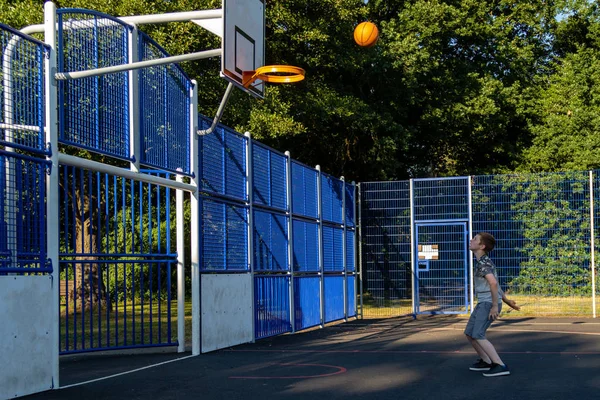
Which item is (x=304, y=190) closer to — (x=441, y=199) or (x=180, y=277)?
(x=441, y=199)

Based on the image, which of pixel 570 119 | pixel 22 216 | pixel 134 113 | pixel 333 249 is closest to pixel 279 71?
pixel 134 113

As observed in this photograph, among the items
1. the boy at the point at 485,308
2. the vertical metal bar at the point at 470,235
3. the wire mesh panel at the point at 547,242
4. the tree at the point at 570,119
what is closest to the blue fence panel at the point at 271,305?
the boy at the point at 485,308

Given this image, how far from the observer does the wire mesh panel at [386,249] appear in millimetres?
21781

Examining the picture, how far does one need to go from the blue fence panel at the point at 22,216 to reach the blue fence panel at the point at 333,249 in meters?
10.7

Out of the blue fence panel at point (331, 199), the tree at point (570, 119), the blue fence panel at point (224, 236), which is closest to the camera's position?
the blue fence panel at point (224, 236)

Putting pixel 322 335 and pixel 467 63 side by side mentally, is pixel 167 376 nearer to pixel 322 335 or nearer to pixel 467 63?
pixel 322 335

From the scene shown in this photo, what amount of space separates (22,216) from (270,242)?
24.5 feet

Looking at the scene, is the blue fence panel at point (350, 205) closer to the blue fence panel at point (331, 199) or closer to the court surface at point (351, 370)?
the blue fence panel at point (331, 199)

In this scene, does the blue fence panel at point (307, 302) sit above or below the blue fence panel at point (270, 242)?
below

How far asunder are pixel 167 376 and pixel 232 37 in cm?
507

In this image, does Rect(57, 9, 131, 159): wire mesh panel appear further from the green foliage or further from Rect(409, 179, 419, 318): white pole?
the green foliage

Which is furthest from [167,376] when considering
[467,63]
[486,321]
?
[467,63]

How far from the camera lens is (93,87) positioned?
10.6 metres

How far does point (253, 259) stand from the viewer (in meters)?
14.9
